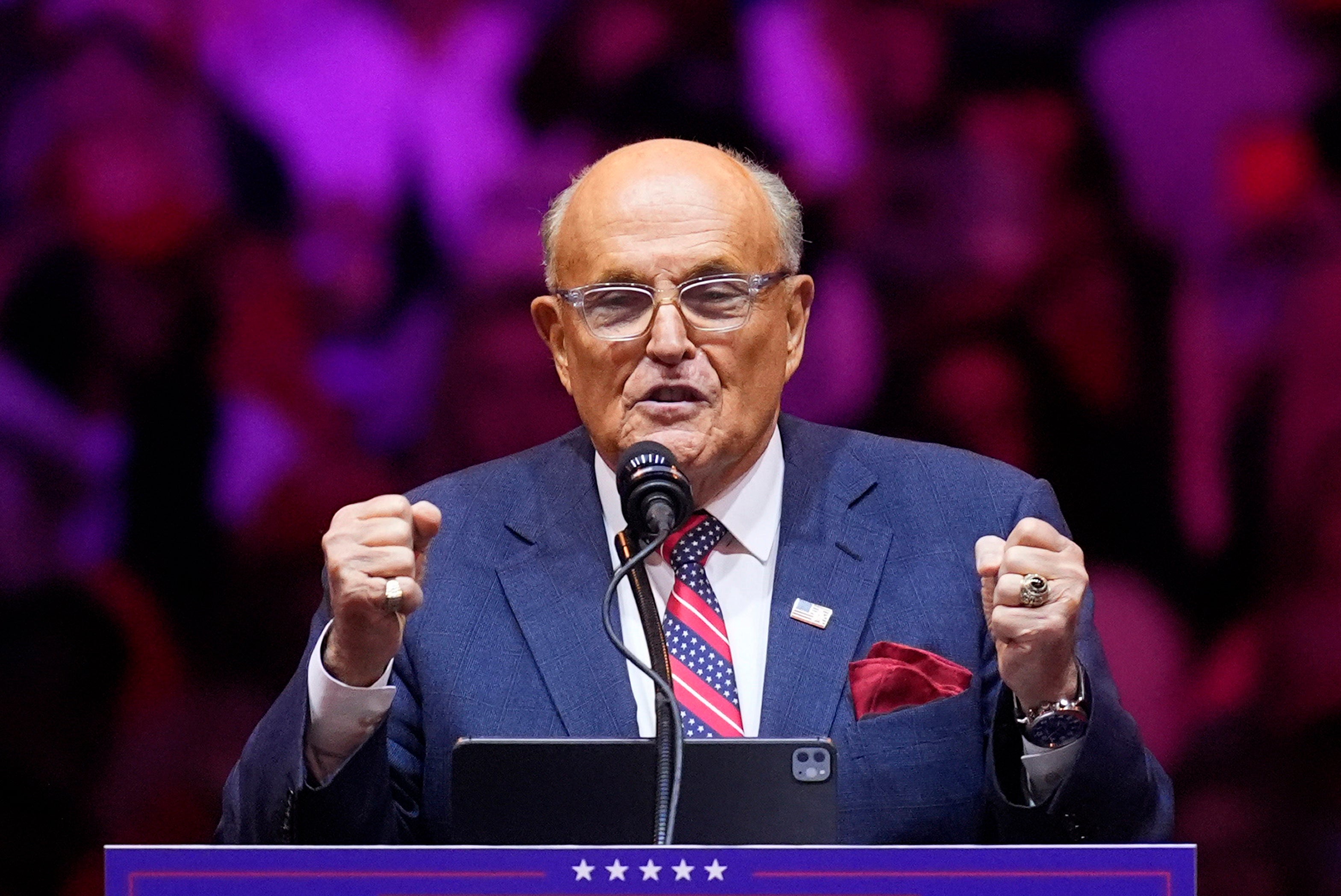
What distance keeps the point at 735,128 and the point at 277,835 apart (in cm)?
155

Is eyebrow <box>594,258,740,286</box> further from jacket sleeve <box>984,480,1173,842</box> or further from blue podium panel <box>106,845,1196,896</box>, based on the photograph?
blue podium panel <box>106,845,1196,896</box>

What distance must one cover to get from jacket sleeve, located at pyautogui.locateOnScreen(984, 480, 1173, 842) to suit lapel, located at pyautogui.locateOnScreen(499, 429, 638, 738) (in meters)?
0.45

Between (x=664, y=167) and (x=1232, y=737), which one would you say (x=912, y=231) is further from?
(x=1232, y=737)

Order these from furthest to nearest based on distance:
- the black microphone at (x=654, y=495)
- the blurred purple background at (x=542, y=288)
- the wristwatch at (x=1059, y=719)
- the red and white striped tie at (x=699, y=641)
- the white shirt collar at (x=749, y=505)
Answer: the blurred purple background at (x=542, y=288) < the white shirt collar at (x=749, y=505) < the red and white striped tie at (x=699, y=641) < the wristwatch at (x=1059, y=719) < the black microphone at (x=654, y=495)

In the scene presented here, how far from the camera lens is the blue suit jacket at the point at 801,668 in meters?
1.83

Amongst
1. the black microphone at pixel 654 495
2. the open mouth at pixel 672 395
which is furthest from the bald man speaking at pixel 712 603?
the black microphone at pixel 654 495

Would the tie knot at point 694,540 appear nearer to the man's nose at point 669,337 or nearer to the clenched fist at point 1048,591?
the man's nose at point 669,337

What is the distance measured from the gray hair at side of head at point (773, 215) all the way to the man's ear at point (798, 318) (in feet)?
0.10

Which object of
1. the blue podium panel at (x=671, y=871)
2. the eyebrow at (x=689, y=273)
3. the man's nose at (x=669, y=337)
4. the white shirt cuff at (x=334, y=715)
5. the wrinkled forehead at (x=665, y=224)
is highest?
the wrinkled forehead at (x=665, y=224)

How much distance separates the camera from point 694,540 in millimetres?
2205

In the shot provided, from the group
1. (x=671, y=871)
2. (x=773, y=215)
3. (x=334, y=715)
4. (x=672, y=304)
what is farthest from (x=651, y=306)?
(x=671, y=871)

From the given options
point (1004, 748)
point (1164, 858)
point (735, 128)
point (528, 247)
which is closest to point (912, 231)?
point (735, 128)

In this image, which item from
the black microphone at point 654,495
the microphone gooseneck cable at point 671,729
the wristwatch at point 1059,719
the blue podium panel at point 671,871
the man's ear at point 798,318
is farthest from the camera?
the man's ear at point 798,318

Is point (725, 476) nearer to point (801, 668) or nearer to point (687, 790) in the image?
point (801, 668)
